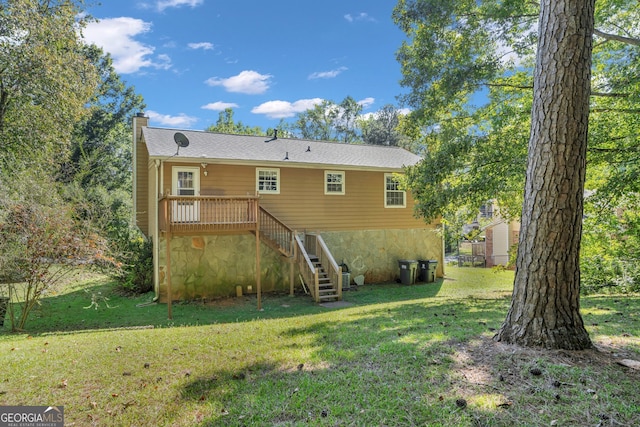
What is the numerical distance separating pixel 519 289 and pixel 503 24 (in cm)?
897

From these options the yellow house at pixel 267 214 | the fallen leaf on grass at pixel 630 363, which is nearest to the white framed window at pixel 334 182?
the yellow house at pixel 267 214

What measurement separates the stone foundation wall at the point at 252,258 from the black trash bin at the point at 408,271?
369mm

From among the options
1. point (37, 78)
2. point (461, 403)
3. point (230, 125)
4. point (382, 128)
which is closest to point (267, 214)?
point (37, 78)

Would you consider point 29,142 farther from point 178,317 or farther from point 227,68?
point 227,68

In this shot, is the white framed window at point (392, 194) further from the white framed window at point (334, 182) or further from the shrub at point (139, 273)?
the shrub at point (139, 273)

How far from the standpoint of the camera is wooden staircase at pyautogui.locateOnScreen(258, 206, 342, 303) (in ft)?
35.9

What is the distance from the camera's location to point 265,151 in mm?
13289

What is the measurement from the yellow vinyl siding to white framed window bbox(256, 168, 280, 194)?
0.12 metres

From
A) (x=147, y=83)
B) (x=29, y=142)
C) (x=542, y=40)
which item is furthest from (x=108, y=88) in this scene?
(x=542, y=40)

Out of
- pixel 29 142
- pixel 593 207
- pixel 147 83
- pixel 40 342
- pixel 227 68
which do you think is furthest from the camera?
pixel 147 83

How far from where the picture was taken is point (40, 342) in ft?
18.9

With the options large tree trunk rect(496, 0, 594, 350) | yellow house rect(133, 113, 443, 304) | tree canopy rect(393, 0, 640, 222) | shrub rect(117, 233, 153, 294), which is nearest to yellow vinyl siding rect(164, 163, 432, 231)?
yellow house rect(133, 113, 443, 304)

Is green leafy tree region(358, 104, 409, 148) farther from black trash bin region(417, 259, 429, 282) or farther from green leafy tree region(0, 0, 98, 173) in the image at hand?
green leafy tree region(0, 0, 98, 173)

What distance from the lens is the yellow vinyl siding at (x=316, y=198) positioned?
11898mm
